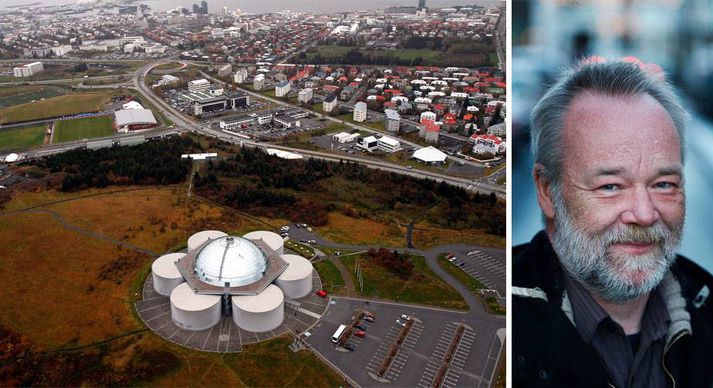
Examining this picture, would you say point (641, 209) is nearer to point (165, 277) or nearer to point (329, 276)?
point (329, 276)

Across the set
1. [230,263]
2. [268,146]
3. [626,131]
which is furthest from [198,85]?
[626,131]

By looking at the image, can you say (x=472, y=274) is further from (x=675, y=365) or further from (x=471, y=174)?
(x=675, y=365)

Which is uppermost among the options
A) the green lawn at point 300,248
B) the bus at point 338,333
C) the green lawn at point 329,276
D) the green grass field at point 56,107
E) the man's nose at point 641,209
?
the man's nose at point 641,209

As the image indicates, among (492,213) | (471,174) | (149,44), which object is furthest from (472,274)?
(149,44)

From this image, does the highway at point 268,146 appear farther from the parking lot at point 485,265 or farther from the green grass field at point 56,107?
the parking lot at point 485,265

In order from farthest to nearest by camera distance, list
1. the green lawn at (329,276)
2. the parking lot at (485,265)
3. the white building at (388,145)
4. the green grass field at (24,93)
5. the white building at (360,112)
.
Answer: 1. the green grass field at (24,93)
2. the white building at (360,112)
3. the white building at (388,145)
4. the parking lot at (485,265)
5. the green lawn at (329,276)

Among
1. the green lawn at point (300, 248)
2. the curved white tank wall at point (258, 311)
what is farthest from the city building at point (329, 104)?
the curved white tank wall at point (258, 311)
